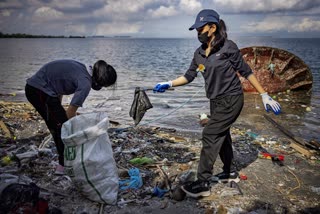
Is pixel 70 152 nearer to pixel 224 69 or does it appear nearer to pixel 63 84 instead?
pixel 63 84

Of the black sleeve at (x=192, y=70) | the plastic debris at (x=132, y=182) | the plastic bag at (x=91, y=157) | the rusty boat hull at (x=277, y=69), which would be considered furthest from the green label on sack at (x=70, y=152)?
the rusty boat hull at (x=277, y=69)

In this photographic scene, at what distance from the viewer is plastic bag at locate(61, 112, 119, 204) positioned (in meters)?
3.23

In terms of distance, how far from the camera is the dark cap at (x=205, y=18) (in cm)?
346

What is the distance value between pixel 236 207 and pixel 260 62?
39.4 feet

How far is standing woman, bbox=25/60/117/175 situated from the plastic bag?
29 cm

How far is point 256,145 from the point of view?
6328 millimetres

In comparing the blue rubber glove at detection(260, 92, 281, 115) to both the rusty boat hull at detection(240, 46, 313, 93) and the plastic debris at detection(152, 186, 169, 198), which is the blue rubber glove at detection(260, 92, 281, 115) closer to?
the plastic debris at detection(152, 186, 169, 198)

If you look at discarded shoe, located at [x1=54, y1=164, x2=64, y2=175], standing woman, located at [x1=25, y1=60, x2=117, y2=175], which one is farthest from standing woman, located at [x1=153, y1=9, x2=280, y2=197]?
discarded shoe, located at [x1=54, y1=164, x2=64, y2=175]

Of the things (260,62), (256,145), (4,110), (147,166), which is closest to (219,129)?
(147,166)

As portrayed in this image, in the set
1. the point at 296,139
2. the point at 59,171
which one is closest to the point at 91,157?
the point at 59,171

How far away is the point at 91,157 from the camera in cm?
324

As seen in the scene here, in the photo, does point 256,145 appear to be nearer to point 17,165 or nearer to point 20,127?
point 17,165

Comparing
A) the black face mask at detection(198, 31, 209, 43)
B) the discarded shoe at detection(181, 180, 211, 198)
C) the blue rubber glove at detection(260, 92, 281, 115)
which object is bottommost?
the discarded shoe at detection(181, 180, 211, 198)

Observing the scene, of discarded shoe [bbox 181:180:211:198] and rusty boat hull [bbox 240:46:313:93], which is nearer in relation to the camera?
discarded shoe [bbox 181:180:211:198]
